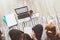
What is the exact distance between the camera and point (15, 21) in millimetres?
768

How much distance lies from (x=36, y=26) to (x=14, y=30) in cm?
11

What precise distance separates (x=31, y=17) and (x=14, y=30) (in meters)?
0.11

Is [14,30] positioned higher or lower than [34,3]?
lower

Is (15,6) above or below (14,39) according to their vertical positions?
above

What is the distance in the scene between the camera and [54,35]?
2.40ft

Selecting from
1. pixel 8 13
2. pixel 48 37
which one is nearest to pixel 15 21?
pixel 8 13

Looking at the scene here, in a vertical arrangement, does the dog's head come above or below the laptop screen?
below

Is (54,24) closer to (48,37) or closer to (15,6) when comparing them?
(48,37)

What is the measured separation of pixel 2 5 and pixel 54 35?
0.29m

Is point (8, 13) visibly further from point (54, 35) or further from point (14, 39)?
point (54, 35)

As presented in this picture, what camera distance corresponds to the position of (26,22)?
78 centimetres

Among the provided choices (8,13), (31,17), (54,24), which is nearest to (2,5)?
(8,13)

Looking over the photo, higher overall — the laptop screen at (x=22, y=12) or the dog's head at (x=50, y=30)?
the laptop screen at (x=22, y=12)

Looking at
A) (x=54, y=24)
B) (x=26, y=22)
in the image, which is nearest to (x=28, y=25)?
(x=26, y=22)
